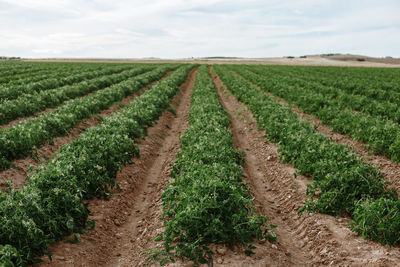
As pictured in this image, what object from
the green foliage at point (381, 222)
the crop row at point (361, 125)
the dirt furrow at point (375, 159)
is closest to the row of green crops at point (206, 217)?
the green foliage at point (381, 222)

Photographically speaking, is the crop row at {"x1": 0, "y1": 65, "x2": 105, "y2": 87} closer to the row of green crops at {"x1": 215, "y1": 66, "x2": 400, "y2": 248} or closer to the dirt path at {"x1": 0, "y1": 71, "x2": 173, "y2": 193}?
the dirt path at {"x1": 0, "y1": 71, "x2": 173, "y2": 193}

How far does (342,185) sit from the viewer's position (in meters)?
5.82

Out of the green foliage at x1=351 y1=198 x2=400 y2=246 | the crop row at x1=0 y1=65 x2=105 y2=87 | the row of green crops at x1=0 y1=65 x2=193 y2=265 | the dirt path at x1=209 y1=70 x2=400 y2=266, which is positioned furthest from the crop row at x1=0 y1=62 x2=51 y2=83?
the green foliage at x1=351 y1=198 x2=400 y2=246

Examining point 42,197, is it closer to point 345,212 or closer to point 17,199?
point 17,199

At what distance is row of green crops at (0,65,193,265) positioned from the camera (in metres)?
4.11

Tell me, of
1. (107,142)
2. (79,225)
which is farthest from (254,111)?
(79,225)

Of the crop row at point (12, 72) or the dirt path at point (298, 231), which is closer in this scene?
the dirt path at point (298, 231)

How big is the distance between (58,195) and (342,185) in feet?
18.9

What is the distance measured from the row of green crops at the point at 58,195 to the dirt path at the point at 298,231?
11.1ft

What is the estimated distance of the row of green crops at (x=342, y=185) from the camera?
15.7 feet

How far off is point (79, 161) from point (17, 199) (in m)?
1.69

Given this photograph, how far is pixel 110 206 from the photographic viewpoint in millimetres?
6328

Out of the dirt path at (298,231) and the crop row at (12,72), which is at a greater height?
the crop row at (12,72)

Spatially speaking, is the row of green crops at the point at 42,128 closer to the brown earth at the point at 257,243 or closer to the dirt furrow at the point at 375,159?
the brown earth at the point at 257,243
